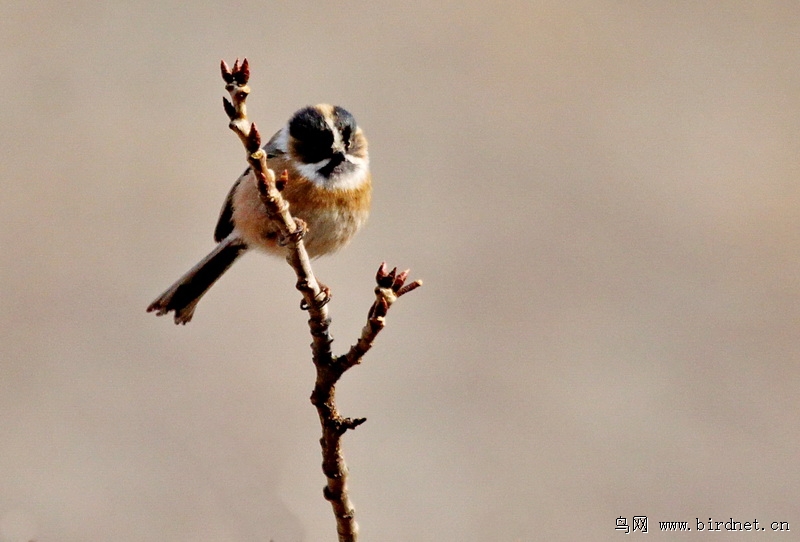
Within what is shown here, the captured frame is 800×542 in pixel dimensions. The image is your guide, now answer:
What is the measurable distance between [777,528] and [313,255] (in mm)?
3052

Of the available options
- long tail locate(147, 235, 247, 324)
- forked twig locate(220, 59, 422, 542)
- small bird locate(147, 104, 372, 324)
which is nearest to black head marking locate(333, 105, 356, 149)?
small bird locate(147, 104, 372, 324)

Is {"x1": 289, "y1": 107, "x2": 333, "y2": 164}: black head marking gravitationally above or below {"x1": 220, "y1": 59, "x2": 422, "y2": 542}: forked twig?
above

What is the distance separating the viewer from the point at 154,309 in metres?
3.42

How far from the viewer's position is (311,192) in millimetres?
3260

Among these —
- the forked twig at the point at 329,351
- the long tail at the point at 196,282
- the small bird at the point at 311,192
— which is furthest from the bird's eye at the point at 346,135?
the forked twig at the point at 329,351

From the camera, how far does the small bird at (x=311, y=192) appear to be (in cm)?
327

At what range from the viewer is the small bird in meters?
3.27

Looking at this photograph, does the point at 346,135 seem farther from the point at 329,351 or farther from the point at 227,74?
the point at 227,74

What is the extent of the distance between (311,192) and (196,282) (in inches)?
25.8

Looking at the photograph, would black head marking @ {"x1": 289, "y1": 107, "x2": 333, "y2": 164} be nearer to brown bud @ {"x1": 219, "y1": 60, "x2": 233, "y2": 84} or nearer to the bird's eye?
the bird's eye

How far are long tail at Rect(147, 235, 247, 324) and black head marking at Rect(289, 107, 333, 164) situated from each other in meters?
0.49

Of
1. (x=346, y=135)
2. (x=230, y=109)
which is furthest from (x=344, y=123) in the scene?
(x=230, y=109)

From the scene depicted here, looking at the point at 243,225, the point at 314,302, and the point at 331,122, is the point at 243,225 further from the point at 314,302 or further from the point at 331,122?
the point at 314,302

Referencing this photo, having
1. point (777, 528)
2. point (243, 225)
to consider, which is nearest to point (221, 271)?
point (243, 225)
